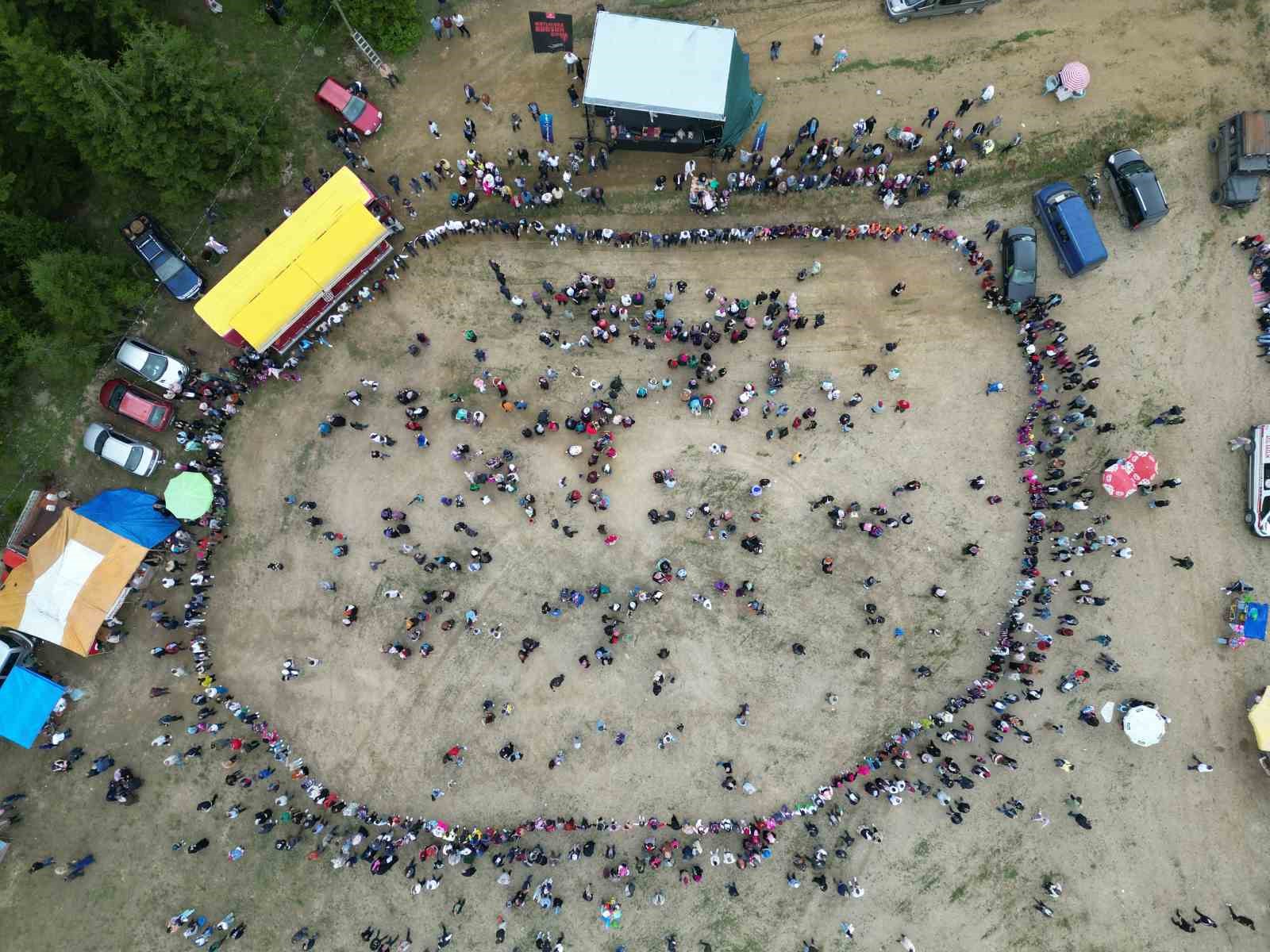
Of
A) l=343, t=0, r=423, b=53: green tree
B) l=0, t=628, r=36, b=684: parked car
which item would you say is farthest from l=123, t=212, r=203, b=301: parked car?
l=0, t=628, r=36, b=684: parked car

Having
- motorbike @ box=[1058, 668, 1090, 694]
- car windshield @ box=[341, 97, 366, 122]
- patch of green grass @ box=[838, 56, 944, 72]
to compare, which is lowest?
motorbike @ box=[1058, 668, 1090, 694]

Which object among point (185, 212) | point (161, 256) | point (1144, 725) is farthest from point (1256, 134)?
point (161, 256)

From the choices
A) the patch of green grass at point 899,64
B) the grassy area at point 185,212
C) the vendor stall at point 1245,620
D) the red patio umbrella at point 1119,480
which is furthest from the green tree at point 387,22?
the vendor stall at point 1245,620

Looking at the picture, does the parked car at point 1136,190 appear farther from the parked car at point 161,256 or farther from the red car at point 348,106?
the parked car at point 161,256

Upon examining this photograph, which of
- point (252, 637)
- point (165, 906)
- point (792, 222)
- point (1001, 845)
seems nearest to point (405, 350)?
point (252, 637)

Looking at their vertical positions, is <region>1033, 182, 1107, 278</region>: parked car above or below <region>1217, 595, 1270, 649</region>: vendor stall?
above

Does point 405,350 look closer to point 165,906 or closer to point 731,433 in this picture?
point 731,433

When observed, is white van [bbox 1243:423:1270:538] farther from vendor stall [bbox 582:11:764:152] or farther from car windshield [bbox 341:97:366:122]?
car windshield [bbox 341:97:366:122]

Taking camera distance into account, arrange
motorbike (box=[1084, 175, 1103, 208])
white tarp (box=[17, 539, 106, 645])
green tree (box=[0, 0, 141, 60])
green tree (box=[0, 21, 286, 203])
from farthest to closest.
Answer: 1. motorbike (box=[1084, 175, 1103, 208])
2. white tarp (box=[17, 539, 106, 645])
3. green tree (box=[0, 0, 141, 60])
4. green tree (box=[0, 21, 286, 203])
